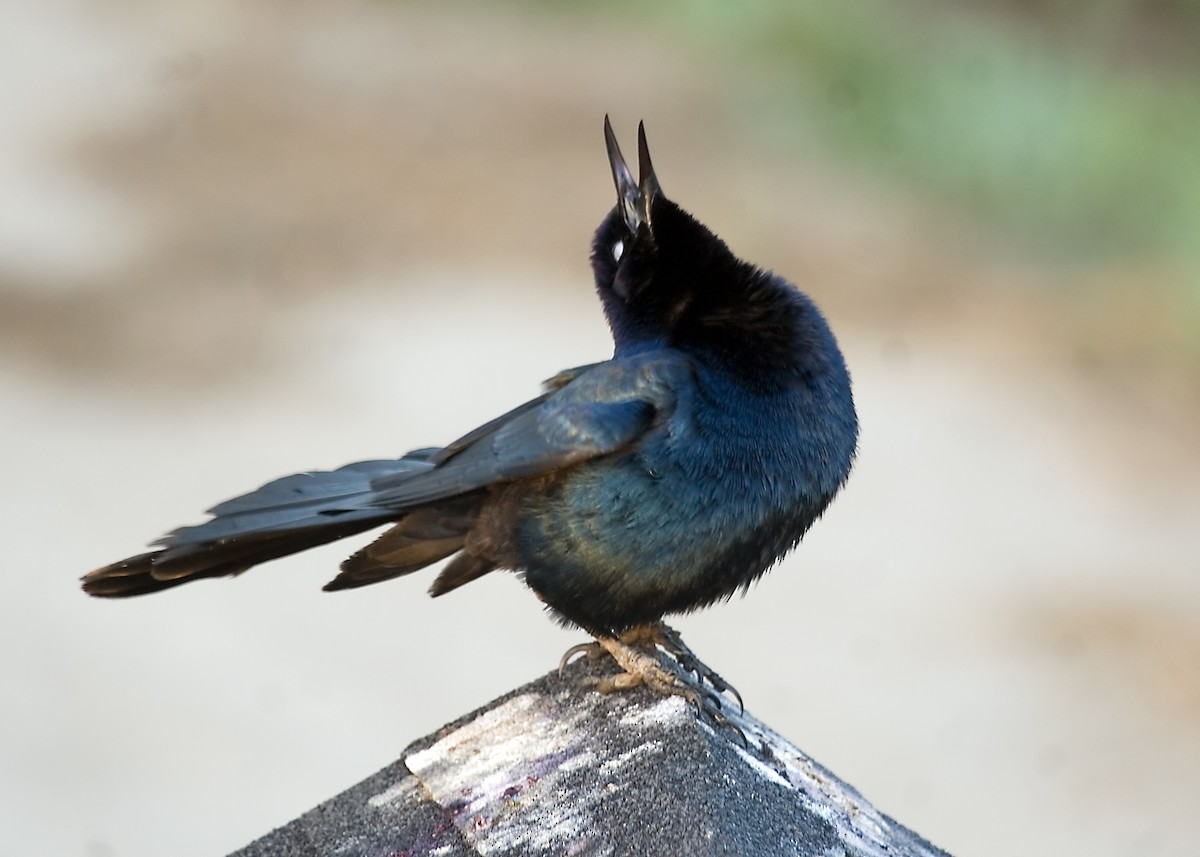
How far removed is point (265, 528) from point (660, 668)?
2.22 ft

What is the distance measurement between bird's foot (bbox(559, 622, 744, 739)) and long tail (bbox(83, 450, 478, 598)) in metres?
0.39

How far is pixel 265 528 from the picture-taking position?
97.0 inches

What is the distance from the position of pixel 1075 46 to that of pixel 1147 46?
514mm

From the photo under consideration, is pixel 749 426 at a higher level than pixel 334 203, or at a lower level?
lower

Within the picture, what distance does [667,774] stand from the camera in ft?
6.95

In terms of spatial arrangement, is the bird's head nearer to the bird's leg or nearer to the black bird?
the black bird

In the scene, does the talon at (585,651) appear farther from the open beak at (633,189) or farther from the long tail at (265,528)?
the open beak at (633,189)

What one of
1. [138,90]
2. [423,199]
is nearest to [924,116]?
[423,199]

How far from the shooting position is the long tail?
2453 millimetres

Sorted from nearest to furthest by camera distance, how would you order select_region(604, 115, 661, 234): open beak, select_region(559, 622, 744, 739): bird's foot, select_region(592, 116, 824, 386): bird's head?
select_region(559, 622, 744, 739): bird's foot → select_region(592, 116, 824, 386): bird's head → select_region(604, 115, 661, 234): open beak

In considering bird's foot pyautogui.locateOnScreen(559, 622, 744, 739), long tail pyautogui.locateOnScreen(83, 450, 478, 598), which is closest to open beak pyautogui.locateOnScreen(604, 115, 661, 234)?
long tail pyautogui.locateOnScreen(83, 450, 478, 598)

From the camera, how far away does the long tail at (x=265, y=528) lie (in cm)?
245

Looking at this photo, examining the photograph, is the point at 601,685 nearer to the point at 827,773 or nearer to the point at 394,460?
the point at 827,773

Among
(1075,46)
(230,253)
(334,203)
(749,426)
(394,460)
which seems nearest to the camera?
(749,426)
